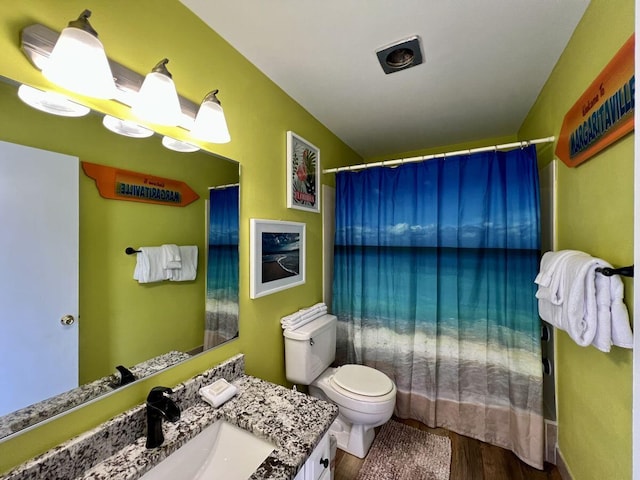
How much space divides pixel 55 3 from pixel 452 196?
6.79 feet

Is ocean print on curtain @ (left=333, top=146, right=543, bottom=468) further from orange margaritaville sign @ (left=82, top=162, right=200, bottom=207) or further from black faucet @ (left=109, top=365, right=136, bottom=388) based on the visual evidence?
black faucet @ (left=109, top=365, right=136, bottom=388)

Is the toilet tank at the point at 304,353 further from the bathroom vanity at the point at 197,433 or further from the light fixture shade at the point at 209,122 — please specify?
the light fixture shade at the point at 209,122

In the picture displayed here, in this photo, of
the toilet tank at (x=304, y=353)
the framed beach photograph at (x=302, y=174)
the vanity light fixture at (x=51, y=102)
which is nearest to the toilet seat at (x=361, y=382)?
the toilet tank at (x=304, y=353)

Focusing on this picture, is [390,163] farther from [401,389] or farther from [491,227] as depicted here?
[401,389]

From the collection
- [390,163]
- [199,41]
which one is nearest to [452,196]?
[390,163]

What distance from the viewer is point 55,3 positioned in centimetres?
70

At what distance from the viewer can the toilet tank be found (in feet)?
5.14

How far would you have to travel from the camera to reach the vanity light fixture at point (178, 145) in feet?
3.24

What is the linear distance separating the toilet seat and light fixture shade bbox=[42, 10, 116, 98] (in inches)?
71.8

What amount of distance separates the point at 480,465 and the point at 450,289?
1.07 metres

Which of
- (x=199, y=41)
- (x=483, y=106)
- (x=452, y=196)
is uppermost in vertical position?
(x=483, y=106)

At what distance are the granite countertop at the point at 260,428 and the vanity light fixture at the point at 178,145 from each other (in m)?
1.03

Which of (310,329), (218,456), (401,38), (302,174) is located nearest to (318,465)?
(218,456)

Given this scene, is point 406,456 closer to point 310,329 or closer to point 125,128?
point 310,329
